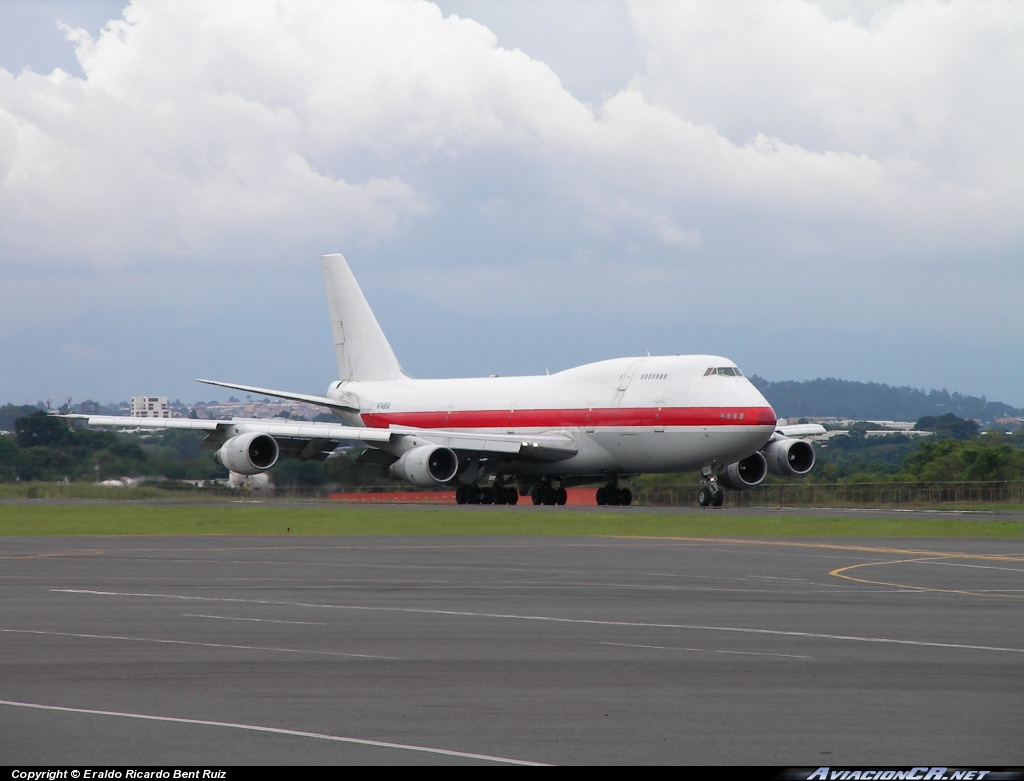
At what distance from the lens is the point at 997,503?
5850 centimetres

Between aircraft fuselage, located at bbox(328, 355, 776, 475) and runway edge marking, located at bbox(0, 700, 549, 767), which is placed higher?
aircraft fuselage, located at bbox(328, 355, 776, 475)

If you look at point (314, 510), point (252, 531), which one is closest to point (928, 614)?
point (252, 531)

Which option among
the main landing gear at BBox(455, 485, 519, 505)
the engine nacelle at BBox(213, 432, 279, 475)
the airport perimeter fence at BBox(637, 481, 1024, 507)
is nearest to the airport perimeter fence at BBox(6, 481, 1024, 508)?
the airport perimeter fence at BBox(637, 481, 1024, 507)

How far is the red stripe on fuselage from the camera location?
47188 mm

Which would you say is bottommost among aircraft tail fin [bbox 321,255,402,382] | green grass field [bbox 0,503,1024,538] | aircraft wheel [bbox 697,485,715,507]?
green grass field [bbox 0,503,1024,538]

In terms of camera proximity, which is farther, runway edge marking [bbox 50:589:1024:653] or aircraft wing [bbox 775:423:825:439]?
aircraft wing [bbox 775:423:825:439]

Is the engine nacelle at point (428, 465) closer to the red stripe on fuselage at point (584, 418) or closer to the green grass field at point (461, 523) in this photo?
the red stripe on fuselage at point (584, 418)

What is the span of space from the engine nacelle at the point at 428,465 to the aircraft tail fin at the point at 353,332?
12.0 m

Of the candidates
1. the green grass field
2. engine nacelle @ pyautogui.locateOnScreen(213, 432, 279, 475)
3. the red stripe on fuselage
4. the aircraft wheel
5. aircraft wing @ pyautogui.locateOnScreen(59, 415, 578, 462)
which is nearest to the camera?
the green grass field

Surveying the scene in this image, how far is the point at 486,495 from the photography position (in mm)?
56031

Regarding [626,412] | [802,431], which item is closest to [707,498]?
[626,412]

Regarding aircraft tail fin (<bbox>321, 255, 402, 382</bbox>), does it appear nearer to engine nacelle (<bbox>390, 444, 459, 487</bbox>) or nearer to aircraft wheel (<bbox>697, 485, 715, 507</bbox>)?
engine nacelle (<bbox>390, 444, 459, 487</bbox>)

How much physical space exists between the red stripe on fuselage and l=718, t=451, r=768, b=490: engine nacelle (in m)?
5.52

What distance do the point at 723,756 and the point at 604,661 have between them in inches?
168
